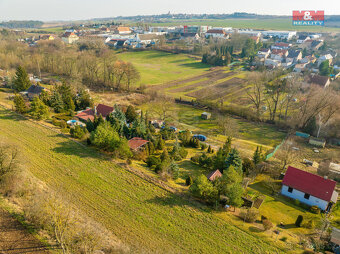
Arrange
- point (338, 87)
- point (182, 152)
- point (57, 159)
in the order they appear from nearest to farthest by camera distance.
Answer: point (57, 159) → point (182, 152) → point (338, 87)

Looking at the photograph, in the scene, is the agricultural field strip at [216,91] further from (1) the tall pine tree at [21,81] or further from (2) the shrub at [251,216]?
(2) the shrub at [251,216]

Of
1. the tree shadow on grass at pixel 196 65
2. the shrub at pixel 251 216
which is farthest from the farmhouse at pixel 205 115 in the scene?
the tree shadow on grass at pixel 196 65

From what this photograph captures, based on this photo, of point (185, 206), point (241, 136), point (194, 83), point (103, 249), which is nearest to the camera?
point (103, 249)

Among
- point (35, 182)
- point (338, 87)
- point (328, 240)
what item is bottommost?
point (328, 240)

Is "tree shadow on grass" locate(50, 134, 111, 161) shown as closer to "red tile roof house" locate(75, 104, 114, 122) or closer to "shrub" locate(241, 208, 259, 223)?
"red tile roof house" locate(75, 104, 114, 122)

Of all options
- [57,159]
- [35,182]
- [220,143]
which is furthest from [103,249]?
[220,143]

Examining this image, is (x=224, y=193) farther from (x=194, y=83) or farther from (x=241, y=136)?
(x=194, y=83)

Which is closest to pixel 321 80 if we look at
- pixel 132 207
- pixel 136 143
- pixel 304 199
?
pixel 304 199

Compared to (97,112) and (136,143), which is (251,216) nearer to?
(136,143)
